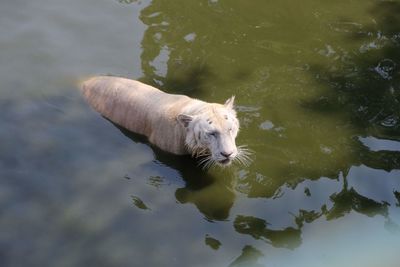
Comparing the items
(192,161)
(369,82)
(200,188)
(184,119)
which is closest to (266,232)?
(200,188)

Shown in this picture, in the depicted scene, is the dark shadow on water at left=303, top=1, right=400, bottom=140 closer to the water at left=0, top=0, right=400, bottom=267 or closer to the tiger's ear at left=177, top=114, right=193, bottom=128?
the water at left=0, top=0, right=400, bottom=267

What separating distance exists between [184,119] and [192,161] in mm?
675

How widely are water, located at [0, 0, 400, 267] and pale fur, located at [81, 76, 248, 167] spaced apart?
0.61ft

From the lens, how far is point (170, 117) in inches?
288

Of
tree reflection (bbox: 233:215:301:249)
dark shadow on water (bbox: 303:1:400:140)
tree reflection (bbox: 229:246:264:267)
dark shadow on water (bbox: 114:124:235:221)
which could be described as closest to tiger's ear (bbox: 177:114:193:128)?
dark shadow on water (bbox: 114:124:235:221)

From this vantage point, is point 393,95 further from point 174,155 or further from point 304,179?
point 174,155

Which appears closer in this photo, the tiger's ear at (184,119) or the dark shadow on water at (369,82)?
the tiger's ear at (184,119)

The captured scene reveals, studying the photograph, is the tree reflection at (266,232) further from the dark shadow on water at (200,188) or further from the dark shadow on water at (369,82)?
the dark shadow on water at (369,82)

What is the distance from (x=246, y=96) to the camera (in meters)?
8.33

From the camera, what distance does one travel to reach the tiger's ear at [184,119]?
692 centimetres

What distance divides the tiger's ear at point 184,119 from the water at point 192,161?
0.58 metres

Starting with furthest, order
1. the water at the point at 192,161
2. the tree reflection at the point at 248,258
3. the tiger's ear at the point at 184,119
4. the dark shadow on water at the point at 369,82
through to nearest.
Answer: the dark shadow on water at the point at 369,82 < the tiger's ear at the point at 184,119 < the water at the point at 192,161 < the tree reflection at the point at 248,258

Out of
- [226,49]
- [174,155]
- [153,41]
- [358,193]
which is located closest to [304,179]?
[358,193]

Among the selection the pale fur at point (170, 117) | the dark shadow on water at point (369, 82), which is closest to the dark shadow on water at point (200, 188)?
the pale fur at point (170, 117)
